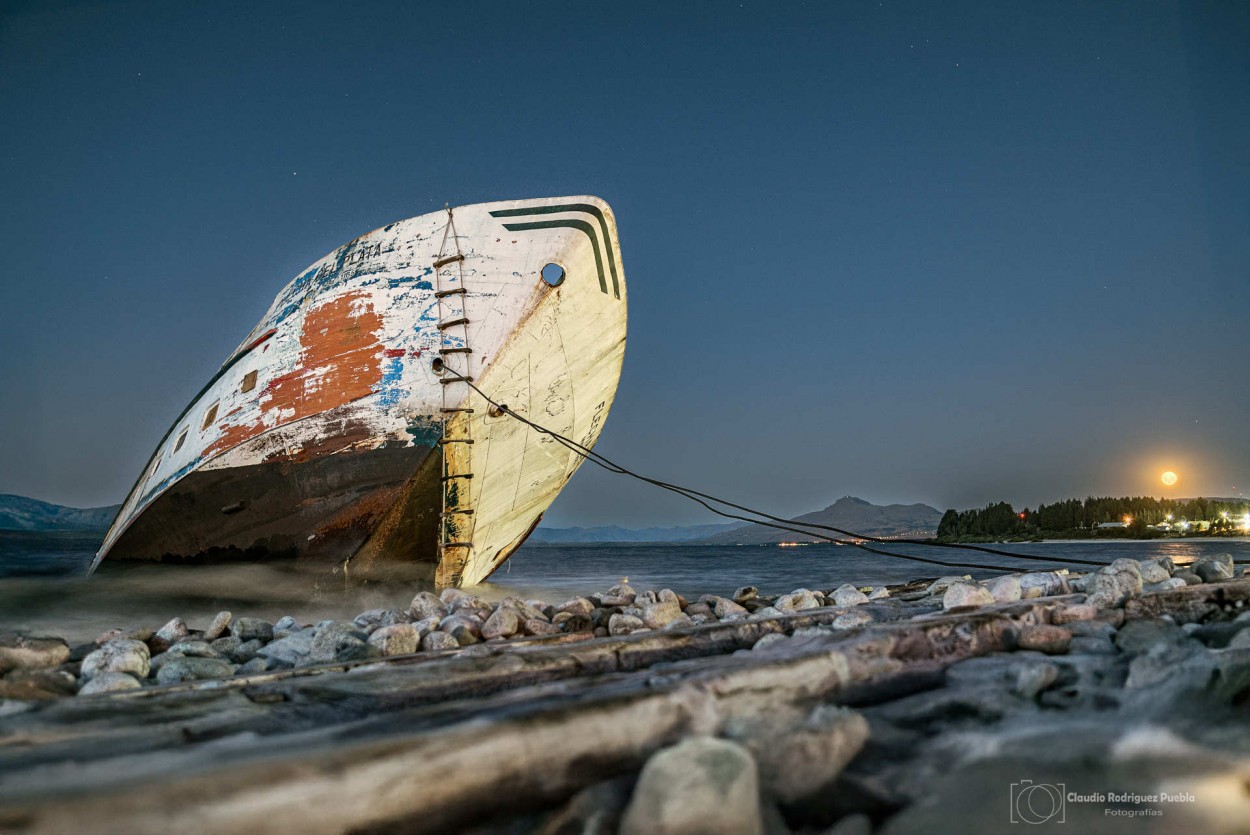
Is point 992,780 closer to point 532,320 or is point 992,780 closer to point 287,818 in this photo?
point 287,818

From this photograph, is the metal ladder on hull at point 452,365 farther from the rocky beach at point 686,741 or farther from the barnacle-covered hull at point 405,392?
the rocky beach at point 686,741

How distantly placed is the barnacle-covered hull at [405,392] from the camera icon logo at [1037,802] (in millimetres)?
4597

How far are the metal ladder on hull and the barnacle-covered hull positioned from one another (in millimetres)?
11

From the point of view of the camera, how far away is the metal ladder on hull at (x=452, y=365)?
5.27 meters

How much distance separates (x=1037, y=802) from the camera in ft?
3.40

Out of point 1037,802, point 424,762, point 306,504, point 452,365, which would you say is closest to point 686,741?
point 424,762

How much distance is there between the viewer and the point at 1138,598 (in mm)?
2375

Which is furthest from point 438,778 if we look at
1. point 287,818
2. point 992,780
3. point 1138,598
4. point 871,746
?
point 1138,598

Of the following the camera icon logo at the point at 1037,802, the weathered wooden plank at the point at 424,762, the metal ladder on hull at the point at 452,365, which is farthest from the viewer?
the metal ladder on hull at the point at 452,365

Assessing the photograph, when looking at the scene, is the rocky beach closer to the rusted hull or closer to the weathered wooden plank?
the weathered wooden plank

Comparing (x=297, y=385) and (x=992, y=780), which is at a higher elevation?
(x=297, y=385)

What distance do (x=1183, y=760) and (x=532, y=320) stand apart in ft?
15.5

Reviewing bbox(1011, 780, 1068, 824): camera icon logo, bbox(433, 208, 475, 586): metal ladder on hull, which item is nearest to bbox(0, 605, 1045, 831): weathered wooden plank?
bbox(1011, 780, 1068, 824): camera icon logo

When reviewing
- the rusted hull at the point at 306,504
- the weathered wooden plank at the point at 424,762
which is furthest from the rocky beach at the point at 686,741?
the rusted hull at the point at 306,504
